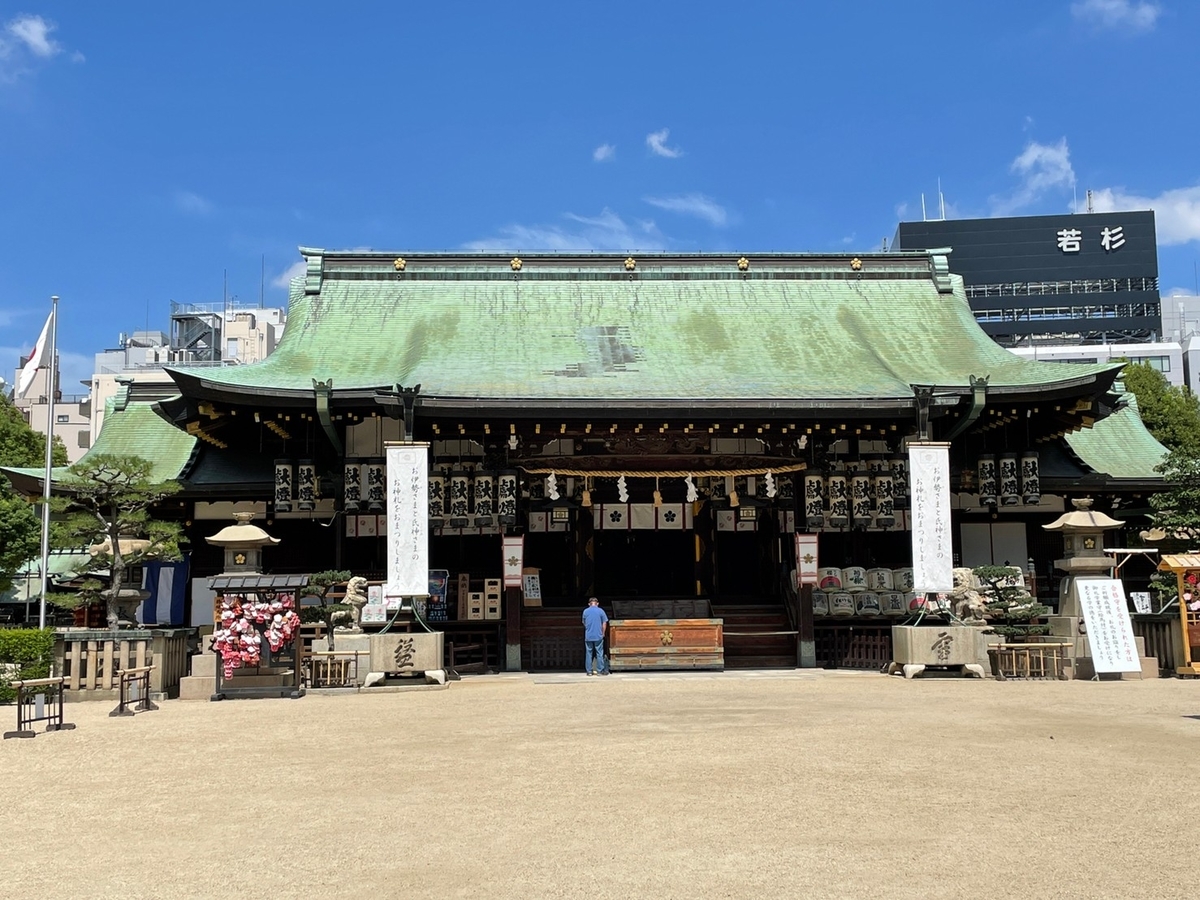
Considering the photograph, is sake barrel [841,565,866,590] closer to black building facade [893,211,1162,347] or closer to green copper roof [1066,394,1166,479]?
green copper roof [1066,394,1166,479]

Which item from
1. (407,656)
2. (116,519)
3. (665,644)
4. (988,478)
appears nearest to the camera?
(116,519)

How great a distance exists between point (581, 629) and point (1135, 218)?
63.4 metres

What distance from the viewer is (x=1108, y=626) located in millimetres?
18453

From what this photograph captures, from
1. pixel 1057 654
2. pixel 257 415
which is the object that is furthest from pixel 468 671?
pixel 1057 654

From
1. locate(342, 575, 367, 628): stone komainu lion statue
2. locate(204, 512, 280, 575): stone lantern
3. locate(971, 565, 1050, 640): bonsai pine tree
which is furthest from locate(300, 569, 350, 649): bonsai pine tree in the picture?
locate(971, 565, 1050, 640): bonsai pine tree

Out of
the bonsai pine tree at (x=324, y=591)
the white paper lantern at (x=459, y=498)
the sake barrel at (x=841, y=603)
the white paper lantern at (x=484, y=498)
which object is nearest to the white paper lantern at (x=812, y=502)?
the sake barrel at (x=841, y=603)

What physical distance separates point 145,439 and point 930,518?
749 inches

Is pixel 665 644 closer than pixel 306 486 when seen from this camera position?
Yes

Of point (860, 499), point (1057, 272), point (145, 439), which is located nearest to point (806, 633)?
point (860, 499)

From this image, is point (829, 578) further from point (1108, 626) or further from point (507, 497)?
point (507, 497)

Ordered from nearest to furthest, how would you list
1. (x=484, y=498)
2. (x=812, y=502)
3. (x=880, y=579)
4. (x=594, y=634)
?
(x=594, y=634) < (x=484, y=498) < (x=812, y=502) < (x=880, y=579)

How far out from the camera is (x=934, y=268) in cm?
2906

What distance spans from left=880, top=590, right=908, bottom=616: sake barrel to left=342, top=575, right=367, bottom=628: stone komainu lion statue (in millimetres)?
10414

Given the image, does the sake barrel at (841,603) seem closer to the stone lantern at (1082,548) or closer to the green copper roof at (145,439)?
the stone lantern at (1082,548)
